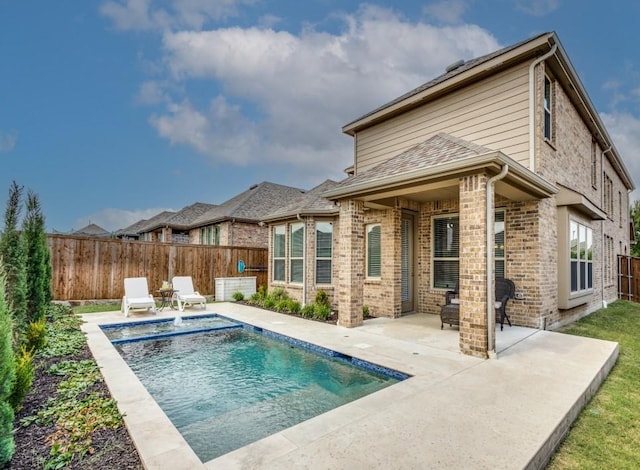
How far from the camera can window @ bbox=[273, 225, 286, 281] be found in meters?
12.0

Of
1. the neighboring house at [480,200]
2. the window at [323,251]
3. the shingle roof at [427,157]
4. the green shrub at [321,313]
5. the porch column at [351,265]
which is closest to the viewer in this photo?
the neighboring house at [480,200]

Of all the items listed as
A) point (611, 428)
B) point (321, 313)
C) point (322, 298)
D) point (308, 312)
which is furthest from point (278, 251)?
point (611, 428)

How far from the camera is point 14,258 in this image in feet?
17.3

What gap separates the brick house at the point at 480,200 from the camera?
17.3 feet

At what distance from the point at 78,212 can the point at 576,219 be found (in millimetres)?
22941

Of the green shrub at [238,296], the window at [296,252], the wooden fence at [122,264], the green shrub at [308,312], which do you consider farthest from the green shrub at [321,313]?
the wooden fence at [122,264]

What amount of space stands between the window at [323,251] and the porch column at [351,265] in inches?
120

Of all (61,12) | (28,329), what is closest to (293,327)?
(28,329)

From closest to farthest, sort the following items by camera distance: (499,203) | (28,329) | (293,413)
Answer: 1. (293,413)
2. (28,329)
3. (499,203)

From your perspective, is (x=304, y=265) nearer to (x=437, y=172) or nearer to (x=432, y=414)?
(x=437, y=172)

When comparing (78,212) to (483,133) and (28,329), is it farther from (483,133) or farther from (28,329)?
(483,133)

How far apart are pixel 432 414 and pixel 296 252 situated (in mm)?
8445

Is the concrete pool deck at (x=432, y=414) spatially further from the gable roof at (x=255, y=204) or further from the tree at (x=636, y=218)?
the tree at (x=636, y=218)

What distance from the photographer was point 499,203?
749 cm
